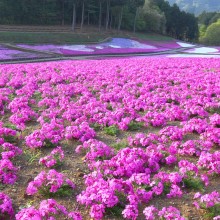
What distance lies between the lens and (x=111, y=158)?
8.03m

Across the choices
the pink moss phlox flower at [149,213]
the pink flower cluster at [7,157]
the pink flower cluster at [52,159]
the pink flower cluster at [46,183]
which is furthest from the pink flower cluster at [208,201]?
the pink flower cluster at [7,157]

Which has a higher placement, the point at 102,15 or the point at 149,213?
the point at 102,15

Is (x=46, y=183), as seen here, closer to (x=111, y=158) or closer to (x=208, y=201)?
(x=111, y=158)

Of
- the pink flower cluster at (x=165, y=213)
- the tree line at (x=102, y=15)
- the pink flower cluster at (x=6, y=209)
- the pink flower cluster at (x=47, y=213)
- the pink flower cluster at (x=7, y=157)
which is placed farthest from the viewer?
the tree line at (x=102, y=15)

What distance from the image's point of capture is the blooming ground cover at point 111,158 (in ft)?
20.0

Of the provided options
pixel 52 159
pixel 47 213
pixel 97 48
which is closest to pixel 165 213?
pixel 47 213

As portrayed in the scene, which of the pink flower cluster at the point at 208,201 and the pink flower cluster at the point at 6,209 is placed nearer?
the pink flower cluster at the point at 6,209

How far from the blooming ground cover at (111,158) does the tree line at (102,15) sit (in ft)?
203

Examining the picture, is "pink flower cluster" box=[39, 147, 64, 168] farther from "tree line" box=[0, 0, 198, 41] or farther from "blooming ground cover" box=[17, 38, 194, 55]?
"tree line" box=[0, 0, 198, 41]

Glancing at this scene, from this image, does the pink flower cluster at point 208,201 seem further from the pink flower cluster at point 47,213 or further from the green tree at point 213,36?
the green tree at point 213,36

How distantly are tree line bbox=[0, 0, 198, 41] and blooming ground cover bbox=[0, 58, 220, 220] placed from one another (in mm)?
61756

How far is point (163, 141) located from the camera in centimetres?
929

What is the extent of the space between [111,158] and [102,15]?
9215cm

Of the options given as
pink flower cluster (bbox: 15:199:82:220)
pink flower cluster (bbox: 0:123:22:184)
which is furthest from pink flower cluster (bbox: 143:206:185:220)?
pink flower cluster (bbox: 0:123:22:184)
